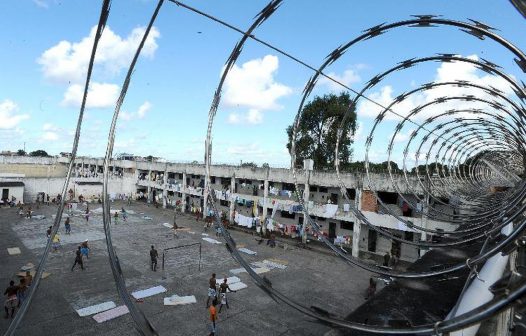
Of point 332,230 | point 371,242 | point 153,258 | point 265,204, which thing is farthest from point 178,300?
point 265,204

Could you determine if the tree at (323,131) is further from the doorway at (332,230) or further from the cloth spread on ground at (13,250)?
the cloth spread on ground at (13,250)

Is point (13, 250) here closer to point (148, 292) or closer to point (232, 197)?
point (148, 292)

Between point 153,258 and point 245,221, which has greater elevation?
point 245,221

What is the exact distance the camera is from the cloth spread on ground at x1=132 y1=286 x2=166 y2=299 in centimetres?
1636

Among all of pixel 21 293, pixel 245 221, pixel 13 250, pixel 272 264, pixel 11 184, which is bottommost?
pixel 272 264

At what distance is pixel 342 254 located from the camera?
585 cm

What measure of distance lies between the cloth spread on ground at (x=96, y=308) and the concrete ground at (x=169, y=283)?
26 centimetres

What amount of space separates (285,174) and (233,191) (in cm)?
751

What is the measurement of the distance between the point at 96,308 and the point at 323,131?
37.5m

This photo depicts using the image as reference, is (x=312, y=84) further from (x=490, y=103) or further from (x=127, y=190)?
(x=127, y=190)

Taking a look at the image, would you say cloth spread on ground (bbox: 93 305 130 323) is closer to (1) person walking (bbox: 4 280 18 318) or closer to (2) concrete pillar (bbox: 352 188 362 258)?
(1) person walking (bbox: 4 280 18 318)

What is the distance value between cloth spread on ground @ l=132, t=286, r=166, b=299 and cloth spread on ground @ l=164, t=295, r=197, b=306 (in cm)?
95

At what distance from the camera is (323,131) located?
47.2 metres

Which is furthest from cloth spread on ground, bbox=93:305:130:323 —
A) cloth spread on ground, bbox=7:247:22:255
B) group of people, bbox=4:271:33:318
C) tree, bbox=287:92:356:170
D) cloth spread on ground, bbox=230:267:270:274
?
tree, bbox=287:92:356:170
